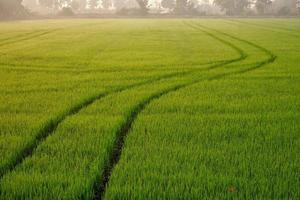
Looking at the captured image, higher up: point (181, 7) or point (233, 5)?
point (233, 5)

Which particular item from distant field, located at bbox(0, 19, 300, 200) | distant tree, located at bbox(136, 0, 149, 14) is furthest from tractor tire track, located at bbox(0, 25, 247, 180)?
distant tree, located at bbox(136, 0, 149, 14)

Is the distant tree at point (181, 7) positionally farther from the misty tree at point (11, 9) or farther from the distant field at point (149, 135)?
the distant field at point (149, 135)

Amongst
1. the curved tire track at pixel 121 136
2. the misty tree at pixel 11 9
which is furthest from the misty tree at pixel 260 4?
the curved tire track at pixel 121 136

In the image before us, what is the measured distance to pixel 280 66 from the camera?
11758 mm

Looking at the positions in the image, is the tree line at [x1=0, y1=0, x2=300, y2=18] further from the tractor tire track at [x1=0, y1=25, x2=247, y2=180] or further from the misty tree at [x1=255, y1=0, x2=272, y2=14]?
the tractor tire track at [x1=0, y1=25, x2=247, y2=180]

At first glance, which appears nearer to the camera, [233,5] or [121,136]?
[121,136]

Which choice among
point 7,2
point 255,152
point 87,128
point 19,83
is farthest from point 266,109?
point 7,2

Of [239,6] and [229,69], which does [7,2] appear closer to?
[239,6]

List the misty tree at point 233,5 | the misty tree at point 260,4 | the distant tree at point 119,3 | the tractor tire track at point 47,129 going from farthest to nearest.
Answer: the distant tree at point 119,3
the misty tree at point 260,4
the misty tree at point 233,5
the tractor tire track at point 47,129

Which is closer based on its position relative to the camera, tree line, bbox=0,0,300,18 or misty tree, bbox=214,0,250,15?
tree line, bbox=0,0,300,18

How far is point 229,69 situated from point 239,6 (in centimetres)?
8051

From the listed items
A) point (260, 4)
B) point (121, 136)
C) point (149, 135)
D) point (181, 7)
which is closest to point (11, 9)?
point (181, 7)

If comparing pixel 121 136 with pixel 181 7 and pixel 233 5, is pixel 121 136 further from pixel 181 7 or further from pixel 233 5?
pixel 233 5

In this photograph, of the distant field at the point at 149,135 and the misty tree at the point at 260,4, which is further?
the misty tree at the point at 260,4
